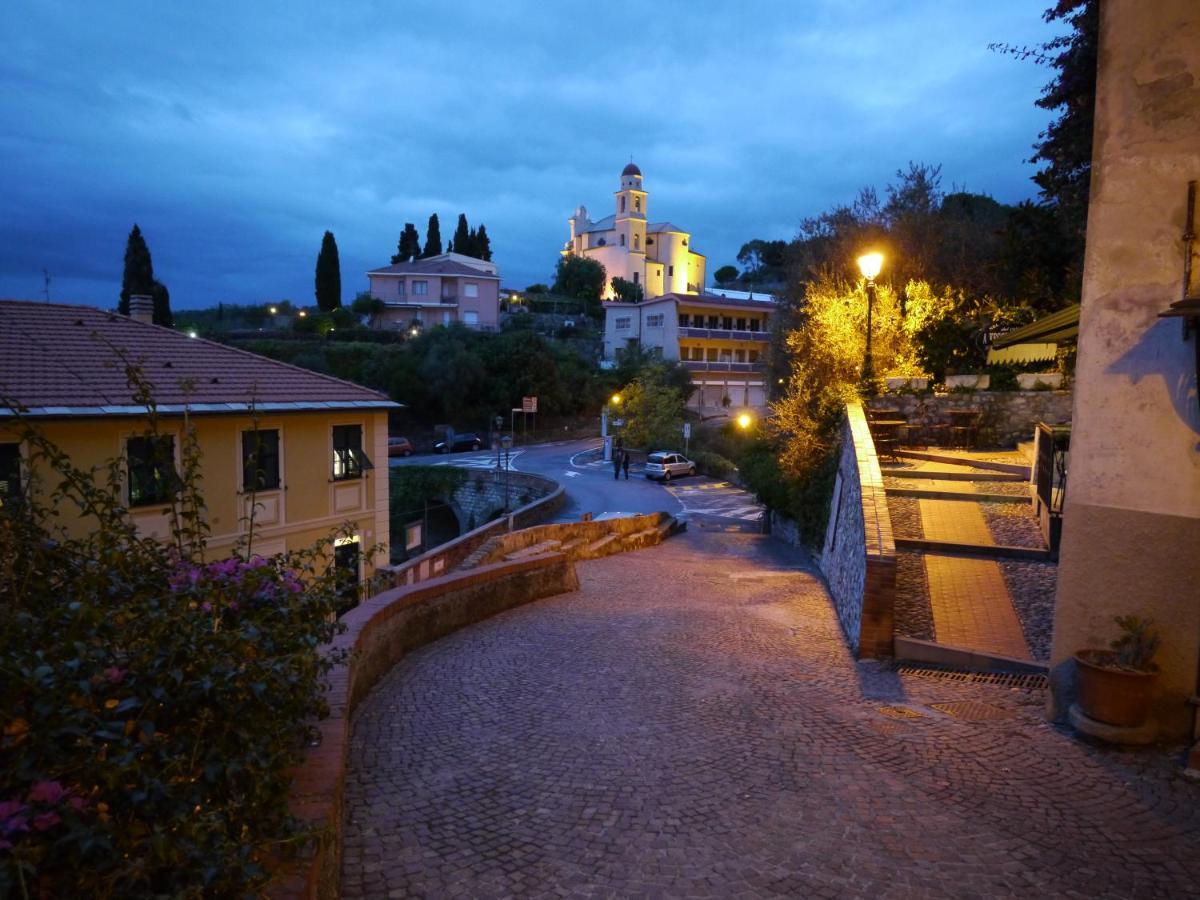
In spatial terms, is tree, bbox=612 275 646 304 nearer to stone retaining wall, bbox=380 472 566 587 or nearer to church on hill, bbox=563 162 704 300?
church on hill, bbox=563 162 704 300

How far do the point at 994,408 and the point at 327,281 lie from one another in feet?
191

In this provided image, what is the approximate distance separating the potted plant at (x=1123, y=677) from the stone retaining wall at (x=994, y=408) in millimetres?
11302

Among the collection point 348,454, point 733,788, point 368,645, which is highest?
point 348,454

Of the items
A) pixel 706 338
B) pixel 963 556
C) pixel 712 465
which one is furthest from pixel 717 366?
pixel 963 556

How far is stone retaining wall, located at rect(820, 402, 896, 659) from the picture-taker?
759cm

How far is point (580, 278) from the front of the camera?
77438 millimetres

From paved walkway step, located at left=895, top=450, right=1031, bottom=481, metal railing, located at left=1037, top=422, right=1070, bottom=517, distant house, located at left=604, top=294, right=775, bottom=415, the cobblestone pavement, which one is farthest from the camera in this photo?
distant house, located at left=604, top=294, right=775, bottom=415

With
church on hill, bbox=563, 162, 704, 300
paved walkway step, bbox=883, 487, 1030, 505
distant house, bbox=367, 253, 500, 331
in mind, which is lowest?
paved walkway step, bbox=883, 487, 1030, 505

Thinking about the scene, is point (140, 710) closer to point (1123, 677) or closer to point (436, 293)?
point (1123, 677)

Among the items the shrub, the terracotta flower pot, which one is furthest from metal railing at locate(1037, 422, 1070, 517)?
the shrub

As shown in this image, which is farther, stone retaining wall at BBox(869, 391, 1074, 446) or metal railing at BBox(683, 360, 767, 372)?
metal railing at BBox(683, 360, 767, 372)

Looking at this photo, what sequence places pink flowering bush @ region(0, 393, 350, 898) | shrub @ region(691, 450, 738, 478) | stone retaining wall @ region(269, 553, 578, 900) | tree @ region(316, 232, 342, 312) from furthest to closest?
1. tree @ region(316, 232, 342, 312)
2. shrub @ region(691, 450, 738, 478)
3. stone retaining wall @ region(269, 553, 578, 900)
4. pink flowering bush @ region(0, 393, 350, 898)

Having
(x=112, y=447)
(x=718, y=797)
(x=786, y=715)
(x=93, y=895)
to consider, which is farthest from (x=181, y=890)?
(x=112, y=447)

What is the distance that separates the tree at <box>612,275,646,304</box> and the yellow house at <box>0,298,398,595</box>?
62079mm
